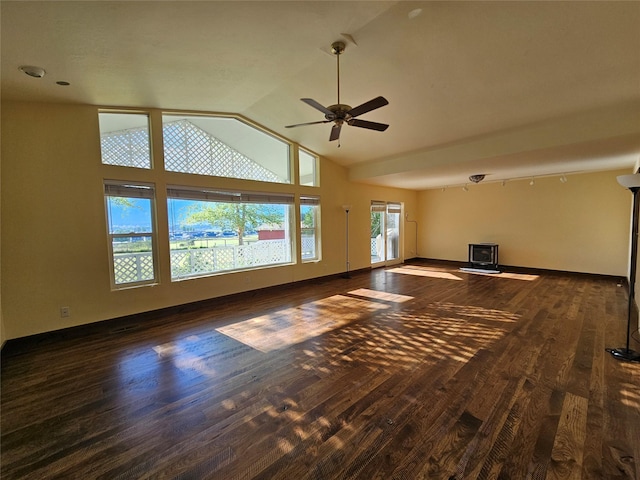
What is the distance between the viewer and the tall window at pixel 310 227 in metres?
6.31

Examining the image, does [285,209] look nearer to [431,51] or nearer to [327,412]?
[431,51]

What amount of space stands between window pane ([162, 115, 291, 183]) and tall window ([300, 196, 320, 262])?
0.72 m

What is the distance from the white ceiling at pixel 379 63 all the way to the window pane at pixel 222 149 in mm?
357

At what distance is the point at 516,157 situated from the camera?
4.80 metres

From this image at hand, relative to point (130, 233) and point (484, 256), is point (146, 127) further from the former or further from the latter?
point (484, 256)

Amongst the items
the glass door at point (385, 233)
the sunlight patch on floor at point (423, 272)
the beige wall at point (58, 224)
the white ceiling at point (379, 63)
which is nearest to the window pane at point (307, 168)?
the white ceiling at point (379, 63)

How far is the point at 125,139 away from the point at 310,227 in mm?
3739

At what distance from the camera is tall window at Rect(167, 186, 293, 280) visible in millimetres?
4582

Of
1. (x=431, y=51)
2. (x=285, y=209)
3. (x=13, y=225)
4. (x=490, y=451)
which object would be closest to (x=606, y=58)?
(x=431, y=51)

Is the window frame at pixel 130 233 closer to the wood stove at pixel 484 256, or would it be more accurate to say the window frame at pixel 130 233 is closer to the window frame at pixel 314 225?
the window frame at pixel 314 225

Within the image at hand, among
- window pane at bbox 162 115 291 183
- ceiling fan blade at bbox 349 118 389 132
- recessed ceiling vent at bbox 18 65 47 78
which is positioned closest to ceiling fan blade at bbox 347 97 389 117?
ceiling fan blade at bbox 349 118 389 132

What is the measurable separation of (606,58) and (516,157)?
2.07 meters

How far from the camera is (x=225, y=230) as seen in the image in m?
5.12

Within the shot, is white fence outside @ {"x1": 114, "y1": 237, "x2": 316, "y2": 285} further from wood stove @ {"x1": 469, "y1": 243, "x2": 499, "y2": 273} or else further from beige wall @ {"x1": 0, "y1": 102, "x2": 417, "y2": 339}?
wood stove @ {"x1": 469, "y1": 243, "x2": 499, "y2": 273}
